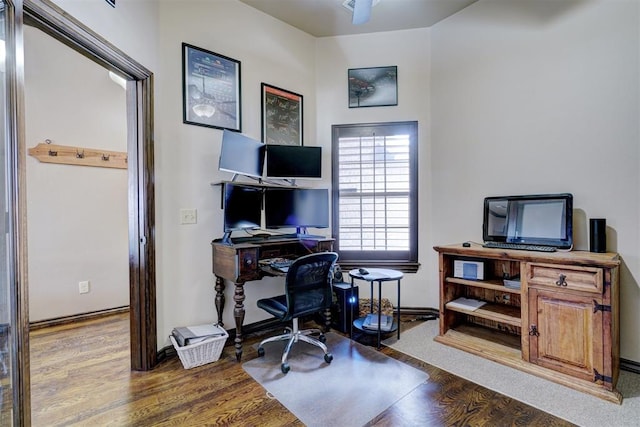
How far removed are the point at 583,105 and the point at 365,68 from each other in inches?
78.2

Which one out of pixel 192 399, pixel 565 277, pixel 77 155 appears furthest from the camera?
pixel 77 155

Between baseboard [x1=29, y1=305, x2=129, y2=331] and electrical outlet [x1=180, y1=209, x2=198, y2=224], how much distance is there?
71.9 inches

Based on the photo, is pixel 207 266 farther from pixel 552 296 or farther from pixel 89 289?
pixel 552 296

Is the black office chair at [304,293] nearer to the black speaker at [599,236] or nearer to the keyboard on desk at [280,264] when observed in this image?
the keyboard on desk at [280,264]

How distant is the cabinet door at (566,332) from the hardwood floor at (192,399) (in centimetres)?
50

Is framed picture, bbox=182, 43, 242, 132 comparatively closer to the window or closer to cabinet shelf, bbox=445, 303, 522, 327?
the window

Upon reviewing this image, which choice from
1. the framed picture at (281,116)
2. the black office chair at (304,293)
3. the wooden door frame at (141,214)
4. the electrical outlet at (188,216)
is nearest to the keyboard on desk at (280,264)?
the black office chair at (304,293)

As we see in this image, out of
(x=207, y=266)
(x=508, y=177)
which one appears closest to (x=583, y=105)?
(x=508, y=177)

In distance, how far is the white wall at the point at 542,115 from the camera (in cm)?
215

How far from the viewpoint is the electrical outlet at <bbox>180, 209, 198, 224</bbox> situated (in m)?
2.49

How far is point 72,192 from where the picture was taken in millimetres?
3213

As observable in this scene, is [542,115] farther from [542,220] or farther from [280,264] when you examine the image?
[280,264]

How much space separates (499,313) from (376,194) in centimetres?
159

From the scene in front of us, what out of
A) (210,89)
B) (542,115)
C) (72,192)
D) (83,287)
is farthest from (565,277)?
(72,192)
